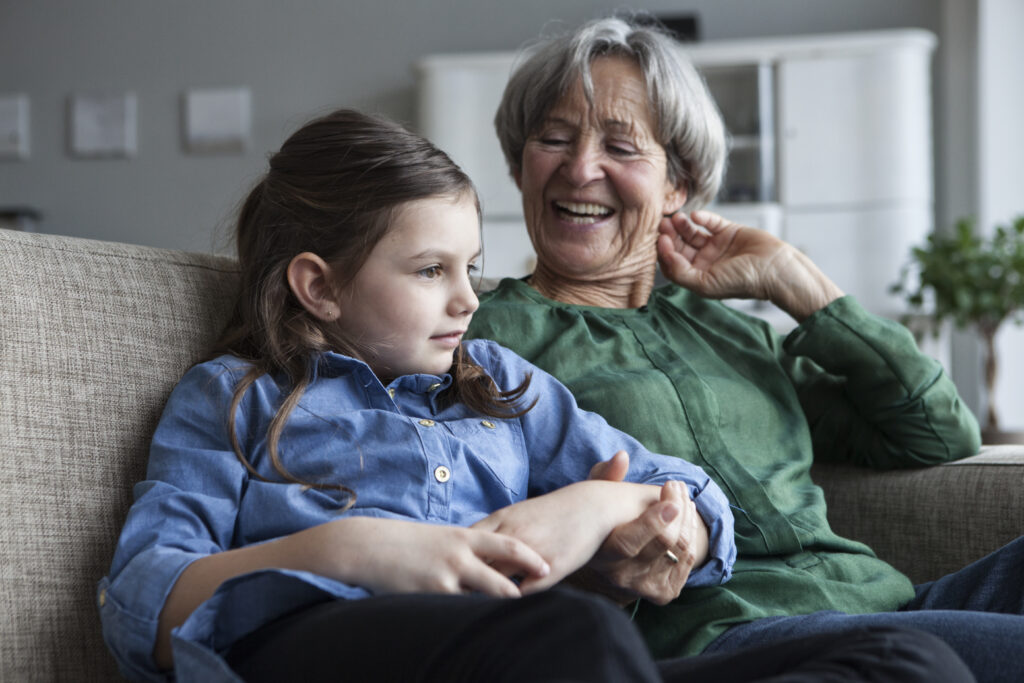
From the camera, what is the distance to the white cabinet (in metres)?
4.24

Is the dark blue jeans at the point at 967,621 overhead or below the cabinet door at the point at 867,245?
below

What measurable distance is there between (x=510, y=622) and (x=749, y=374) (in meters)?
0.82

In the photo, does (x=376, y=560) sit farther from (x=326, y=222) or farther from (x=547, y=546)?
(x=326, y=222)

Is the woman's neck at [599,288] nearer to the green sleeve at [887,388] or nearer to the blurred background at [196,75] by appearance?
the green sleeve at [887,388]

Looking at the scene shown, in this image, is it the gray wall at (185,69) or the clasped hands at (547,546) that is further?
the gray wall at (185,69)

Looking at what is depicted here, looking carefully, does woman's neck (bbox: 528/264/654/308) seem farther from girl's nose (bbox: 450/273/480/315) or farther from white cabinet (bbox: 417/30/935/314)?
white cabinet (bbox: 417/30/935/314)

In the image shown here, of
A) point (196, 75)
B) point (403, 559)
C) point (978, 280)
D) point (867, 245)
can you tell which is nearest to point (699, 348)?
point (403, 559)

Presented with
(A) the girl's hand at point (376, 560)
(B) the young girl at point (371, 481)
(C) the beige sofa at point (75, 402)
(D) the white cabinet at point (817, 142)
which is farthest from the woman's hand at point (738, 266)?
(D) the white cabinet at point (817, 142)

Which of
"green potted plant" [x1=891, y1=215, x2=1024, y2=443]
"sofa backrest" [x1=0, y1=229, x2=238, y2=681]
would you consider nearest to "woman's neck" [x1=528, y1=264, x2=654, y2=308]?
"sofa backrest" [x1=0, y1=229, x2=238, y2=681]

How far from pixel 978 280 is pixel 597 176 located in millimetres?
2745

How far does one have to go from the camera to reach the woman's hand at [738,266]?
4.74ft

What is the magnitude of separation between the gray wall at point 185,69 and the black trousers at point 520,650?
432cm

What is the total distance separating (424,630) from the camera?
0.71m

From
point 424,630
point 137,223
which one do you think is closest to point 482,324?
point 424,630
